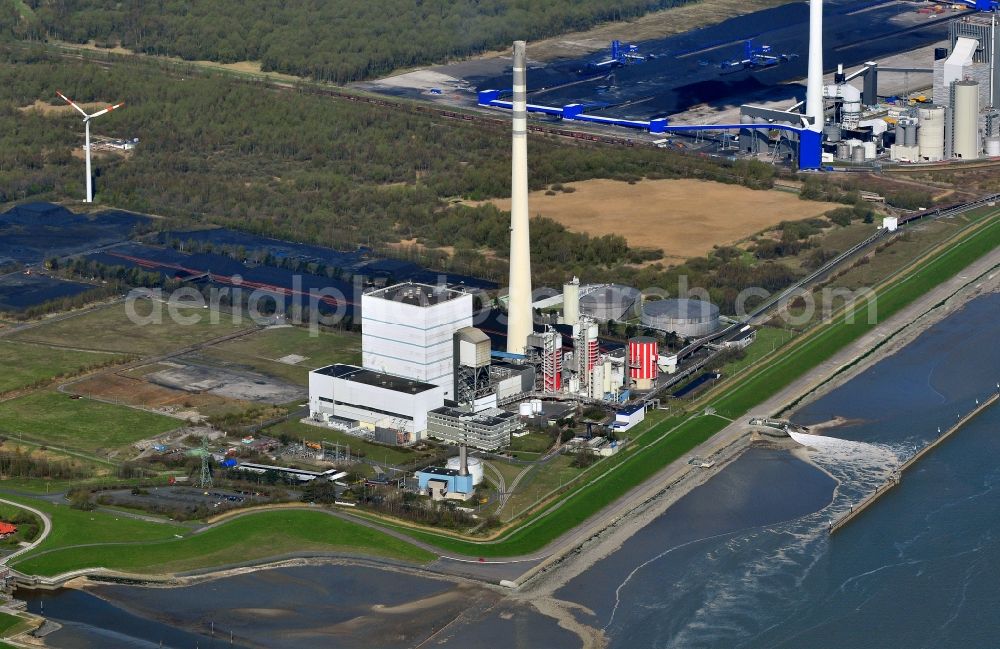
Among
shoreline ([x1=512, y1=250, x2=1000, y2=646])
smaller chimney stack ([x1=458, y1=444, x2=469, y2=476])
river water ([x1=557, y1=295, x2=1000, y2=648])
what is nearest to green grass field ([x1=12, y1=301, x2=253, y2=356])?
smaller chimney stack ([x1=458, y1=444, x2=469, y2=476])

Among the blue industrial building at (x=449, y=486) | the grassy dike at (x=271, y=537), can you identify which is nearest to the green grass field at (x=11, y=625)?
the grassy dike at (x=271, y=537)

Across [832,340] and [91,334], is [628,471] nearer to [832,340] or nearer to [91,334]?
Answer: [832,340]

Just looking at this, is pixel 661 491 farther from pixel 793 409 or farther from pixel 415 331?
pixel 415 331

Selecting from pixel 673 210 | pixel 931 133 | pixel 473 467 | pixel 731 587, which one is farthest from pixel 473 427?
pixel 931 133

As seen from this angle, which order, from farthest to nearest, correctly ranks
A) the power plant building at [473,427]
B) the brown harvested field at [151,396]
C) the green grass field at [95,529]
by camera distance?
the brown harvested field at [151,396] < the power plant building at [473,427] < the green grass field at [95,529]

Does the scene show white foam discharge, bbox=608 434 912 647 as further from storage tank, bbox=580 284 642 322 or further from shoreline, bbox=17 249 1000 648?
storage tank, bbox=580 284 642 322

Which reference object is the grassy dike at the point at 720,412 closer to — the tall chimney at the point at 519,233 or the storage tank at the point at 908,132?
the tall chimney at the point at 519,233

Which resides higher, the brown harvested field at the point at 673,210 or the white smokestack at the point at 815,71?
the white smokestack at the point at 815,71
